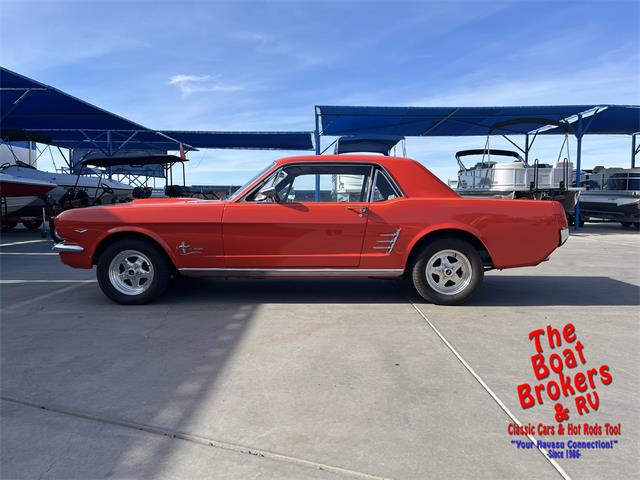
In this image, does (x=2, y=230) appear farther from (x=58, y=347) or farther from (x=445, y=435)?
(x=445, y=435)

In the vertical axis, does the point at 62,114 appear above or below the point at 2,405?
above

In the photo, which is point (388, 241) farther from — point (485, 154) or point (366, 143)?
point (366, 143)

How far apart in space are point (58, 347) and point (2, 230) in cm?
1301

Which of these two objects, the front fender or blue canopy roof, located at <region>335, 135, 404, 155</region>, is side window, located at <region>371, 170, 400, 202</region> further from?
blue canopy roof, located at <region>335, 135, 404, 155</region>

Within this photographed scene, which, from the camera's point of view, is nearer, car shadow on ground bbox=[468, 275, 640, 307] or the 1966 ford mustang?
the 1966 ford mustang

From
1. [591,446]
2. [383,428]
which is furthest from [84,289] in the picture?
[591,446]

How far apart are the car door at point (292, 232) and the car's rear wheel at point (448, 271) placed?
717mm

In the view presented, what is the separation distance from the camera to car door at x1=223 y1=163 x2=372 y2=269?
4473 mm

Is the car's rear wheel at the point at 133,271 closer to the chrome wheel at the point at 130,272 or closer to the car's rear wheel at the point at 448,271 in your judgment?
the chrome wheel at the point at 130,272

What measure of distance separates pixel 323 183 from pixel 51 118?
49.9 feet

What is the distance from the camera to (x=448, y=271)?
4.59 m

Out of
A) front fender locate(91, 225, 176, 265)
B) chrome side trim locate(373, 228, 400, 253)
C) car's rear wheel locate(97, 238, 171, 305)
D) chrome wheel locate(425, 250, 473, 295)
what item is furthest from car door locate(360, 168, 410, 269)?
car's rear wheel locate(97, 238, 171, 305)

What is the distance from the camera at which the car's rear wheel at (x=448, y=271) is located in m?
4.53

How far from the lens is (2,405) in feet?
8.22
